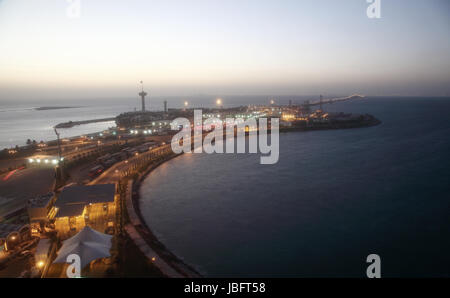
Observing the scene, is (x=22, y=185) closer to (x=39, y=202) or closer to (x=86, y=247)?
(x=39, y=202)

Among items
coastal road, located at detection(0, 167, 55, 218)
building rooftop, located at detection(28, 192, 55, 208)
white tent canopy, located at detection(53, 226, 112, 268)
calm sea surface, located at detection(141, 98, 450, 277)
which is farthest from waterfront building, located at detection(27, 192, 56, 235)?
calm sea surface, located at detection(141, 98, 450, 277)

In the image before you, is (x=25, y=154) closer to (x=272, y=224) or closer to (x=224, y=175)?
(x=224, y=175)

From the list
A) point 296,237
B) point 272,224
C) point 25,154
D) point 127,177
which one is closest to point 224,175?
point 127,177

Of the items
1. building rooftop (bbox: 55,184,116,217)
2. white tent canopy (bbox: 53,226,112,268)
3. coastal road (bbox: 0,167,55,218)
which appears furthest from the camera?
coastal road (bbox: 0,167,55,218)

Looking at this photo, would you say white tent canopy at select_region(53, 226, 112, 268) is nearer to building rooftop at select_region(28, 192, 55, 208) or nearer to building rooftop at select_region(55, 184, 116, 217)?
building rooftop at select_region(55, 184, 116, 217)

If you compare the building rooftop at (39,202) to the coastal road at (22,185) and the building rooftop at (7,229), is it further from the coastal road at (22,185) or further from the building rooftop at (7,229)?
the coastal road at (22,185)
